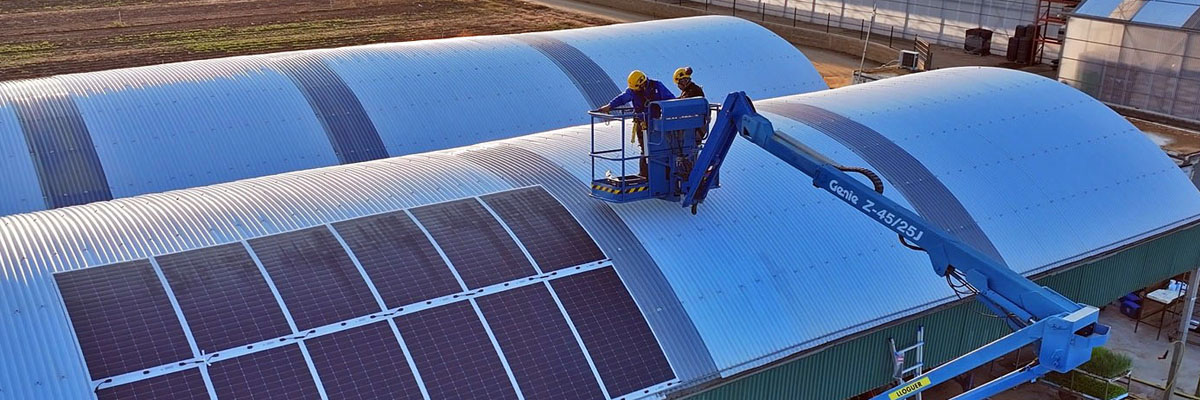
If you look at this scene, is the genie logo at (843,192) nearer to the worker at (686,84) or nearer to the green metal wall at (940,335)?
the green metal wall at (940,335)

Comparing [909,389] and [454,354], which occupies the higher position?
[454,354]

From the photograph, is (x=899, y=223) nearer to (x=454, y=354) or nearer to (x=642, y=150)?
(x=642, y=150)

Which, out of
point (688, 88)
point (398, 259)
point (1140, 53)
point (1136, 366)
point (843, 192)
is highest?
point (688, 88)

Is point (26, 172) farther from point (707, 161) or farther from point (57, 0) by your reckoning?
point (57, 0)

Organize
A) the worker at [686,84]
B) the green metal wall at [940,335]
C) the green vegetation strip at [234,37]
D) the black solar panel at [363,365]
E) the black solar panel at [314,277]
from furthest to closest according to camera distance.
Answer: the green vegetation strip at [234,37]
the worker at [686,84]
the green metal wall at [940,335]
the black solar panel at [314,277]
the black solar panel at [363,365]

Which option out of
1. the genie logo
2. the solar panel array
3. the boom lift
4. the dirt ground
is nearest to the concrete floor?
the boom lift

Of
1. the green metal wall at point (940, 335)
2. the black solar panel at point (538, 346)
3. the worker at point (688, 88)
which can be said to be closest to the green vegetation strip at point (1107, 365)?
the green metal wall at point (940, 335)

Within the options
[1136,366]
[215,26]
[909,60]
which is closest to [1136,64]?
[909,60]
